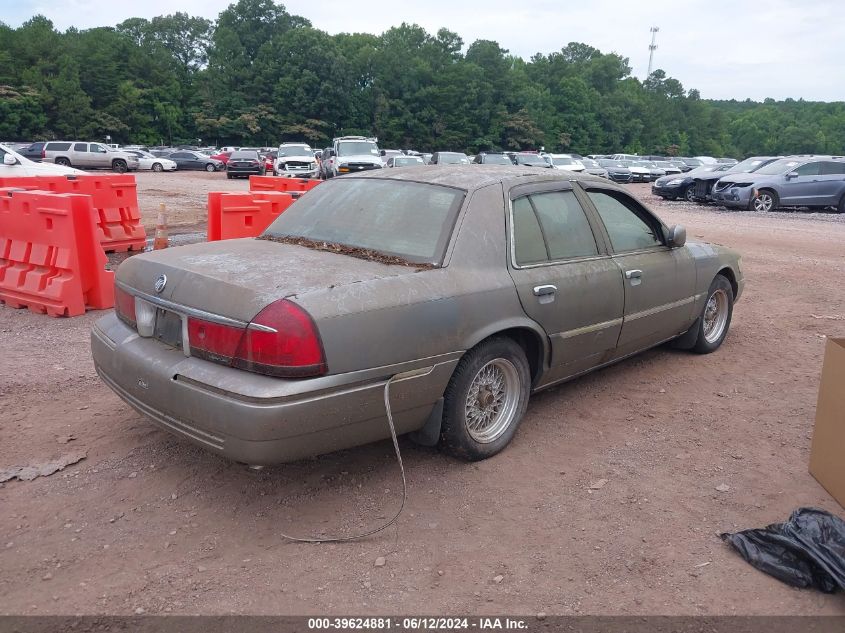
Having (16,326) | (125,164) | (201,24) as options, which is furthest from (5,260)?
(201,24)

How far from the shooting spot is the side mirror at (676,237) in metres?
5.18

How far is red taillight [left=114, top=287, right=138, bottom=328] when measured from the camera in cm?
376

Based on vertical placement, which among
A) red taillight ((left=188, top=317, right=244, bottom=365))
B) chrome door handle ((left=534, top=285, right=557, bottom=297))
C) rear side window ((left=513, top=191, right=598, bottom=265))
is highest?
rear side window ((left=513, top=191, right=598, bottom=265))

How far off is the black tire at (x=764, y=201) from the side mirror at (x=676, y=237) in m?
17.3

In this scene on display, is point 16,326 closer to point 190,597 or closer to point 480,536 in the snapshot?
point 190,597

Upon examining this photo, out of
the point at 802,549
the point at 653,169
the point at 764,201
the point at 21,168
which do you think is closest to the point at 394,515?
the point at 802,549

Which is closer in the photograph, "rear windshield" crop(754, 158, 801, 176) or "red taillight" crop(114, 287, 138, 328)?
"red taillight" crop(114, 287, 138, 328)

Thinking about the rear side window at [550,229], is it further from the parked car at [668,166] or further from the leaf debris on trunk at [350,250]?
the parked car at [668,166]

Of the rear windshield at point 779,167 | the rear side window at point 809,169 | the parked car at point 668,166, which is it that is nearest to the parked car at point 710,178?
the rear windshield at point 779,167

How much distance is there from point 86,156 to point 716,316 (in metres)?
38.8

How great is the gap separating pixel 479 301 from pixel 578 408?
5.01ft

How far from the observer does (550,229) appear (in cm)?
439

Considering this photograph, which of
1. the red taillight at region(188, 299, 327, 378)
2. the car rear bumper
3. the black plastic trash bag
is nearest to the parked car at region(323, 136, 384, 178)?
the car rear bumper

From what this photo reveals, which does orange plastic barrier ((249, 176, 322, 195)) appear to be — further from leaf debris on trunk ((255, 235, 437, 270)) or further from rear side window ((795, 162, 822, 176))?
rear side window ((795, 162, 822, 176))
